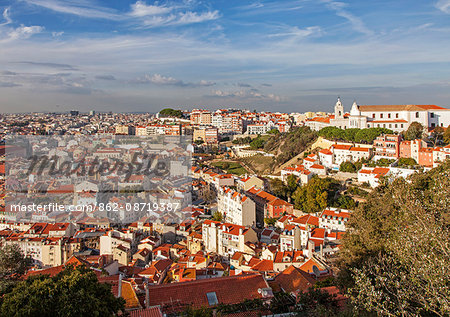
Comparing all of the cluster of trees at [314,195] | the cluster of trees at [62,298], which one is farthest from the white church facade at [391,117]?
the cluster of trees at [62,298]

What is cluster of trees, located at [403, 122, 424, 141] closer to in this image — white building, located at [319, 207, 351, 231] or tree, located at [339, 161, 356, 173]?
tree, located at [339, 161, 356, 173]

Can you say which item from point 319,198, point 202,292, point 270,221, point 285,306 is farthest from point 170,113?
point 285,306

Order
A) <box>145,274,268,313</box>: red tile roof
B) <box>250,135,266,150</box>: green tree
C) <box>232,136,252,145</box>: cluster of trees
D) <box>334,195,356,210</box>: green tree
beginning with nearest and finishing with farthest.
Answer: <box>145,274,268,313</box>: red tile roof → <box>334,195,356,210</box>: green tree → <box>250,135,266,150</box>: green tree → <box>232,136,252,145</box>: cluster of trees

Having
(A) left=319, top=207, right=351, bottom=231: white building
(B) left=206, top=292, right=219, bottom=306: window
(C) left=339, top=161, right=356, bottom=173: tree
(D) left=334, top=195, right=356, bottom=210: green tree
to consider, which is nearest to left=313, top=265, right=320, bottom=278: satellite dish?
(B) left=206, top=292, right=219, bottom=306: window

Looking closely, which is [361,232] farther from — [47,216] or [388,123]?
[388,123]

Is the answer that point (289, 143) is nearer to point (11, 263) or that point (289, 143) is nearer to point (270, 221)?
point (270, 221)

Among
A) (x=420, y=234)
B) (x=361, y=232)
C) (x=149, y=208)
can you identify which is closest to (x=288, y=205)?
(x=149, y=208)
